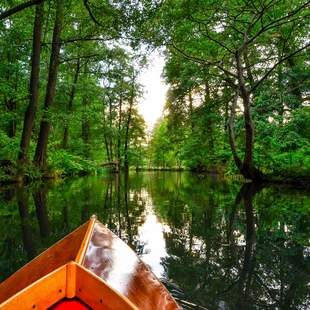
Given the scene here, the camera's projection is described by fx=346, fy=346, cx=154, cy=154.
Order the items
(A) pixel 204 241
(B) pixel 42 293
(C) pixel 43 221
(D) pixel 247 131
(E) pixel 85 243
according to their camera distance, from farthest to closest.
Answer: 1. (D) pixel 247 131
2. (C) pixel 43 221
3. (A) pixel 204 241
4. (E) pixel 85 243
5. (B) pixel 42 293

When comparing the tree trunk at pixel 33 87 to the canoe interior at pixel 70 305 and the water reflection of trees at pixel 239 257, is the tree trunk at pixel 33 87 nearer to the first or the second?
the water reflection of trees at pixel 239 257

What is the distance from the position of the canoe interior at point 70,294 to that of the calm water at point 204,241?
5.40 ft

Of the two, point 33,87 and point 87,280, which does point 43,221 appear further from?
point 33,87

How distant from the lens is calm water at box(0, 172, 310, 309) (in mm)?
3207

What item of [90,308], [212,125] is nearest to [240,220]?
[90,308]

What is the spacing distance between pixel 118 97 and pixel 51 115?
850 inches

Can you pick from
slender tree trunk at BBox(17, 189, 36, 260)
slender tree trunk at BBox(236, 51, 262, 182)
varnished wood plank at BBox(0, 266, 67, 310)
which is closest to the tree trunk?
slender tree trunk at BBox(17, 189, 36, 260)

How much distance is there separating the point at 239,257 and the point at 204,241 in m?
0.89

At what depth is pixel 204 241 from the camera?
16.8 feet

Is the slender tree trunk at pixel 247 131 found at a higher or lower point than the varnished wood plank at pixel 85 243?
higher

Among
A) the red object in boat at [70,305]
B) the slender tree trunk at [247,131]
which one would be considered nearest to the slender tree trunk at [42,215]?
the red object in boat at [70,305]

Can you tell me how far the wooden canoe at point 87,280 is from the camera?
53.8 inches

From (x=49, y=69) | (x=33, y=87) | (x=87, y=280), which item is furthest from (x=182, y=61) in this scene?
(x=87, y=280)

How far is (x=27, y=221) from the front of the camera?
6.61 metres
